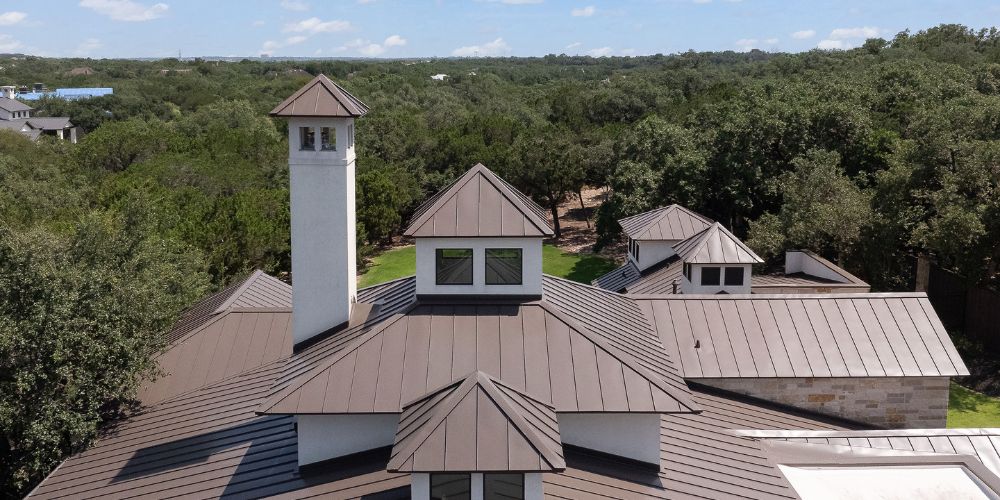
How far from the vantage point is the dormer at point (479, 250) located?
13625mm

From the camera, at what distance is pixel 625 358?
12.9m

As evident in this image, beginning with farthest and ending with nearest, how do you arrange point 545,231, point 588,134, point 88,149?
point 588,134 < point 88,149 < point 545,231

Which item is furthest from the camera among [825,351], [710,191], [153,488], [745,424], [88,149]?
[88,149]

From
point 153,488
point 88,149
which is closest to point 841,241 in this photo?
point 153,488

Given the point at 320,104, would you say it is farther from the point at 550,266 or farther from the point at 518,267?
the point at 550,266

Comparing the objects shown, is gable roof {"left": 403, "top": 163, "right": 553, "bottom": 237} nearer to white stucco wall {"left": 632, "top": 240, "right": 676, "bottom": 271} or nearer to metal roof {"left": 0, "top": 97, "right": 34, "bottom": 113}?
white stucco wall {"left": 632, "top": 240, "right": 676, "bottom": 271}

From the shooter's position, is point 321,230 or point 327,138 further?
point 327,138

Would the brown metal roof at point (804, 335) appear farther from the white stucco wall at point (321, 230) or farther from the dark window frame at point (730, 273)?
the white stucco wall at point (321, 230)

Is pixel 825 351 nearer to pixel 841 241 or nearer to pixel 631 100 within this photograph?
pixel 841 241

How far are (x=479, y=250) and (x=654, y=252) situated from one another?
14625 millimetres

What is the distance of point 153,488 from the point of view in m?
12.7

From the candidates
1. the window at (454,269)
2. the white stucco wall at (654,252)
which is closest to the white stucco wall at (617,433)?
the window at (454,269)

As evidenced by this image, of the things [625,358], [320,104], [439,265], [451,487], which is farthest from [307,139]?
[451,487]

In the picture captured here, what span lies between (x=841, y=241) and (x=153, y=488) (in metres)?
26.0
